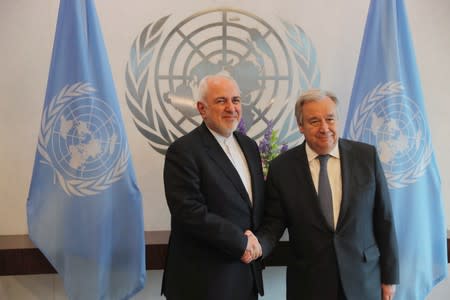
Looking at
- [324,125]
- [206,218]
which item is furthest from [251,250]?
[324,125]

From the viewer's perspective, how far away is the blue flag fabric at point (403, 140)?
8.21 feet

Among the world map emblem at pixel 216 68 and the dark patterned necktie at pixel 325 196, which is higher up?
the world map emblem at pixel 216 68

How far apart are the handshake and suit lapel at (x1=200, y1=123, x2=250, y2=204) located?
15cm

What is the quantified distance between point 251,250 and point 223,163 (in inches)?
15.1

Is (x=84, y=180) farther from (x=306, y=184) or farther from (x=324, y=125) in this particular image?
(x=324, y=125)

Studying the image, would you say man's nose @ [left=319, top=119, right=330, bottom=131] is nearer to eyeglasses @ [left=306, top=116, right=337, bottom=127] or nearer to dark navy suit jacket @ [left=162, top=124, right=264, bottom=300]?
eyeglasses @ [left=306, top=116, right=337, bottom=127]

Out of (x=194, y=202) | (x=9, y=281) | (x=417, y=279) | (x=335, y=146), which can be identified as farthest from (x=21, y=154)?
(x=417, y=279)

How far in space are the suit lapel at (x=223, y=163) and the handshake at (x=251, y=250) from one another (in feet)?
0.50

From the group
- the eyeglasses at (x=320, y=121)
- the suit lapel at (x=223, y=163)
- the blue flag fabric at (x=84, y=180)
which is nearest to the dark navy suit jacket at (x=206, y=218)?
the suit lapel at (x=223, y=163)

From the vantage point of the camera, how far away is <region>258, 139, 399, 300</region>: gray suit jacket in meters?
1.71

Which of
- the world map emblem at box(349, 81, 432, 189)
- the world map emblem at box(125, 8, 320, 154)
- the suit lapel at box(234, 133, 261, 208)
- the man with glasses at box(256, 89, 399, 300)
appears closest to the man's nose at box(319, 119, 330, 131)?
the man with glasses at box(256, 89, 399, 300)

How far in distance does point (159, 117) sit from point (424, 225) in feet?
5.95

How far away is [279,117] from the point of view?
2.91m

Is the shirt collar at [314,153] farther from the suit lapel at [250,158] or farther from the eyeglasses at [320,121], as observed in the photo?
the suit lapel at [250,158]
